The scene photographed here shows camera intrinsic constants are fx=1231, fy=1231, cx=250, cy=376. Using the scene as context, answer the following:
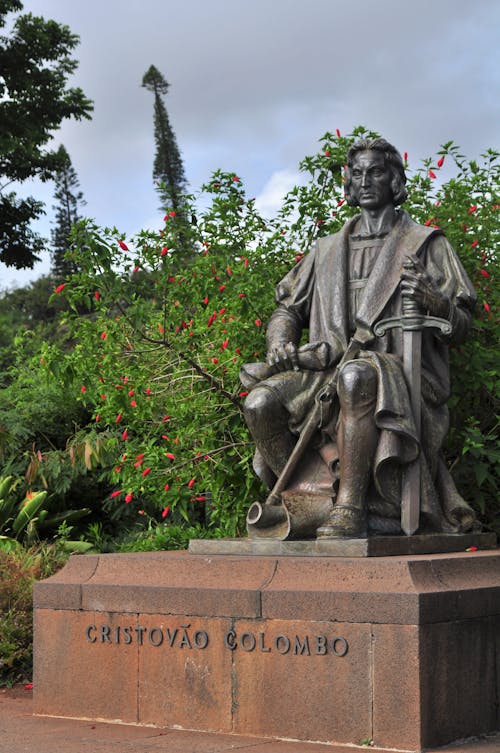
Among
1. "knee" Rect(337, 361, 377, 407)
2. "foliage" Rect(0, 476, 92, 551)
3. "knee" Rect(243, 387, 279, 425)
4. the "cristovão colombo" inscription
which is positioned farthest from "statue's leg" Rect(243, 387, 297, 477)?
→ "foliage" Rect(0, 476, 92, 551)

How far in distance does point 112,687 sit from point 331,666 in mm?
1425

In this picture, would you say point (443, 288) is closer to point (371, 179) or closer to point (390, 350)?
point (390, 350)

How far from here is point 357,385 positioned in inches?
260

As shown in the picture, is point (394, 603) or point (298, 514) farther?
point (298, 514)

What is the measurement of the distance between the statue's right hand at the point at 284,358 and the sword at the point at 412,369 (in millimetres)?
600

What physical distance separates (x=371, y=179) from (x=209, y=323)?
2134mm

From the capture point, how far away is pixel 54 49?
22.0 metres

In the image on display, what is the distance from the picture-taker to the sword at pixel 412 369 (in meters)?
6.71

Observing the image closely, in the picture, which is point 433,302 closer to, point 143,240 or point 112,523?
point 143,240

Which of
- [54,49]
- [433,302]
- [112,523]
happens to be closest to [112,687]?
[433,302]

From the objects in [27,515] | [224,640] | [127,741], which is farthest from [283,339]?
[27,515]

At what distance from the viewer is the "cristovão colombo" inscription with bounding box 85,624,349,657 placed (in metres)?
6.06

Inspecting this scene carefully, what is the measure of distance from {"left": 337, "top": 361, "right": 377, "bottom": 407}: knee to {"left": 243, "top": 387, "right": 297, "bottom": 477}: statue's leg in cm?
54

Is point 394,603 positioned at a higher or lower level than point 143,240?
lower
